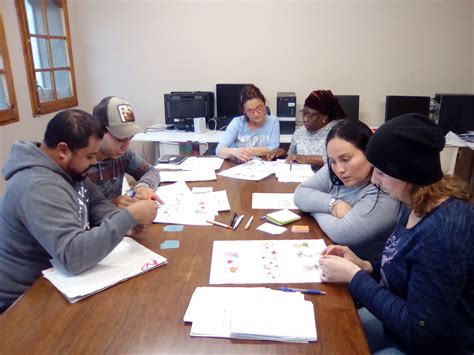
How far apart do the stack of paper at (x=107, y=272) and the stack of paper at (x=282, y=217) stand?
1.60ft

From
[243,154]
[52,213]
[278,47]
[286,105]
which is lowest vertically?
[243,154]

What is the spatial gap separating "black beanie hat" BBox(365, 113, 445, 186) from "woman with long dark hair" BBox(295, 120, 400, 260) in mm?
369

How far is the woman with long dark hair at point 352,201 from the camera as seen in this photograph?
1.28m

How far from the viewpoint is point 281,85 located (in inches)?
164

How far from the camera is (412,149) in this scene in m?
0.91

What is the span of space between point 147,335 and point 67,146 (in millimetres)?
667

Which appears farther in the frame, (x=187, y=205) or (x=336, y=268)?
(x=187, y=205)

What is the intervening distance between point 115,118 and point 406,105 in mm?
3379

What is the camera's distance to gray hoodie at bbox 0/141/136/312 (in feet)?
3.42

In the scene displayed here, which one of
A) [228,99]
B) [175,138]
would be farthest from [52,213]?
[228,99]

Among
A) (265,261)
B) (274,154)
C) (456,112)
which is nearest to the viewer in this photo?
(265,261)

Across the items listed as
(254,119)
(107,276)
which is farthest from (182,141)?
(107,276)

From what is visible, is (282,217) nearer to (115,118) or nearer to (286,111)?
(115,118)

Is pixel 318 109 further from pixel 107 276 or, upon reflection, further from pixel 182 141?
pixel 107 276
